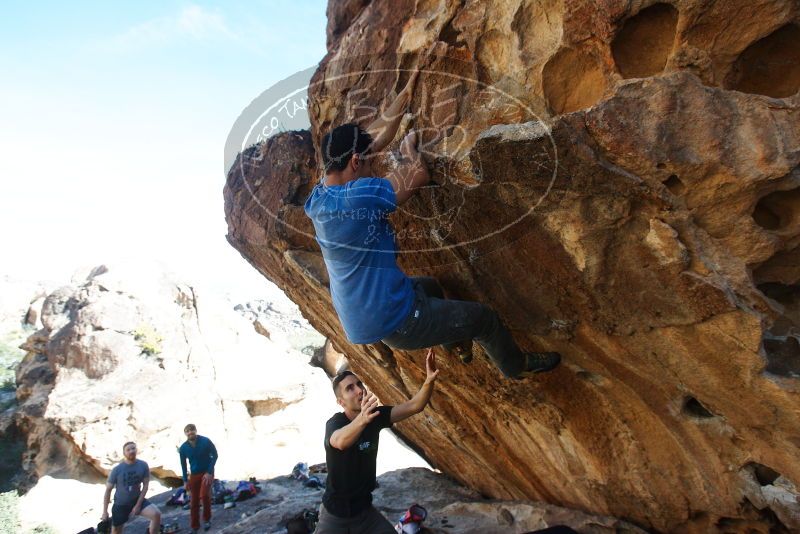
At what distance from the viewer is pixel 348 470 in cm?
342

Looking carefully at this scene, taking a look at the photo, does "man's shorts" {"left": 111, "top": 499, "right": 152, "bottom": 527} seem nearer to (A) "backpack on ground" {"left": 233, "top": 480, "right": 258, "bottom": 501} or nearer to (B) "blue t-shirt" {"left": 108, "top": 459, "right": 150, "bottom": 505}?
(B) "blue t-shirt" {"left": 108, "top": 459, "right": 150, "bottom": 505}

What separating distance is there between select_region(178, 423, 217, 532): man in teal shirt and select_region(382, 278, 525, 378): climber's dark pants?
595 cm

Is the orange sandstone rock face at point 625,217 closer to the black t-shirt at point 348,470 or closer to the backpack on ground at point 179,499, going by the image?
the black t-shirt at point 348,470

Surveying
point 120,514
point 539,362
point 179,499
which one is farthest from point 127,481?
point 539,362

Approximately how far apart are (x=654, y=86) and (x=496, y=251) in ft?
4.29

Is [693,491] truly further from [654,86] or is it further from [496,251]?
[654,86]

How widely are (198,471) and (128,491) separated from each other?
1.20 metres

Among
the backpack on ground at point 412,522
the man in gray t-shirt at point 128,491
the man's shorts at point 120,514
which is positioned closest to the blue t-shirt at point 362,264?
the backpack on ground at point 412,522

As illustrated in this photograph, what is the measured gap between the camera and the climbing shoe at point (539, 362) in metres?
3.60

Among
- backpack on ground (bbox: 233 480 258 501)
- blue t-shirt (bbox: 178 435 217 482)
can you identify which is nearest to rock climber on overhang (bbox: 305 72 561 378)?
blue t-shirt (bbox: 178 435 217 482)

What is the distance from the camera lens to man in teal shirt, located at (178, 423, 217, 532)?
7871 mm

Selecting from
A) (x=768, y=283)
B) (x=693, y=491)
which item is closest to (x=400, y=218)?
(x=768, y=283)

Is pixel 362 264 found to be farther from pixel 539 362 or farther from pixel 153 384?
pixel 153 384

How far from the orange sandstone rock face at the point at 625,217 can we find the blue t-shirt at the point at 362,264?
0.50 m
